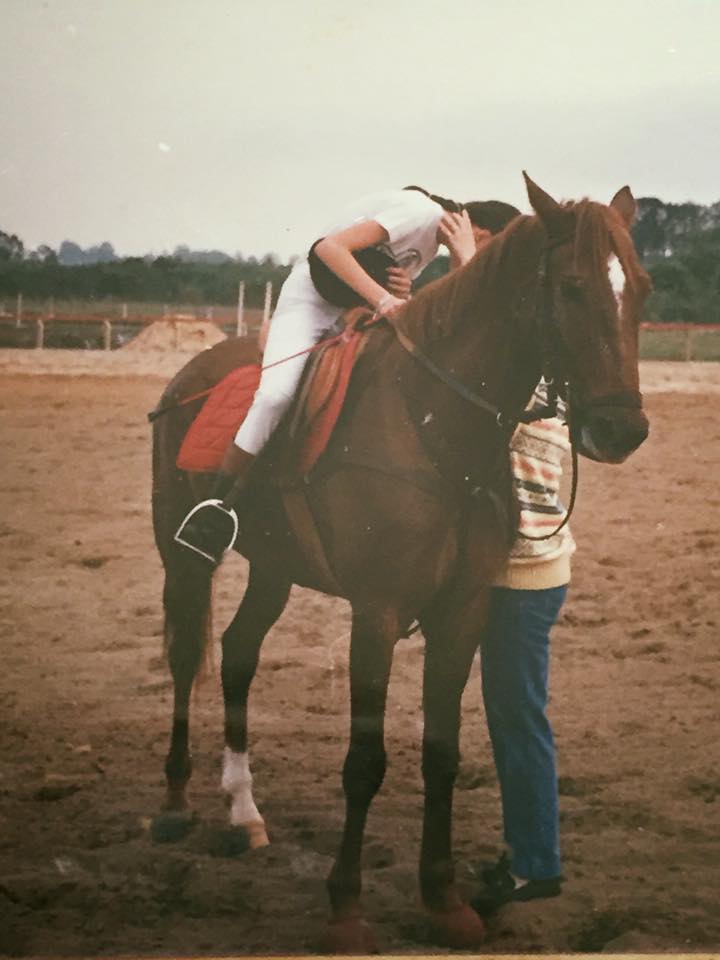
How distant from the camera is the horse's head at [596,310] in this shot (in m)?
2.18

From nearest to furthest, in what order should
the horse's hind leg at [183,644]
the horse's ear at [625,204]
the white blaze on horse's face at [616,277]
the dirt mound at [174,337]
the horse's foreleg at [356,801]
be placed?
1. the white blaze on horse's face at [616,277]
2. the horse's ear at [625,204]
3. the horse's foreleg at [356,801]
4. the horse's hind leg at [183,644]
5. the dirt mound at [174,337]

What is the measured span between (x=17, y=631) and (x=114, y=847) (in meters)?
0.58

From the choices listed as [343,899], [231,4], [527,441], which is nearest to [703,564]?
[527,441]

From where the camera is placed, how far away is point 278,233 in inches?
109

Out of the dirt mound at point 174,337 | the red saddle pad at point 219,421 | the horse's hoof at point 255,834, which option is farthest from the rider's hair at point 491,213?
the horse's hoof at point 255,834

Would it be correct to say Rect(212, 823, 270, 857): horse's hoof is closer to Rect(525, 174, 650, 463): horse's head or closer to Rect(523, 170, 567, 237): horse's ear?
Rect(525, 174, 650, 463): horse's head

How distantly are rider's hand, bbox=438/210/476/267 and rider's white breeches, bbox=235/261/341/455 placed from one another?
0.30 m

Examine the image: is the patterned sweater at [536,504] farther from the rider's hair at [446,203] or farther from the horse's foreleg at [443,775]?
the rider's hair at [446,203]

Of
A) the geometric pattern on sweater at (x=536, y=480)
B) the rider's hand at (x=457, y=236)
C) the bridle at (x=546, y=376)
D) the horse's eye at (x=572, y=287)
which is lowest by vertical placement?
the geometric pattern on sweater at (x=536, y=480)

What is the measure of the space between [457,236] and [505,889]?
60.6 inches

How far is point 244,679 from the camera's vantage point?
111 inches

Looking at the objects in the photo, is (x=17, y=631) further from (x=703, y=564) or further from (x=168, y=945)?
(x=703, y=564)

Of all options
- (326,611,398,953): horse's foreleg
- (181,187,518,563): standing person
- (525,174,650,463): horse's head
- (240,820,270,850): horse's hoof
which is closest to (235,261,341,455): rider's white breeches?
(181,187,518,563): standing person

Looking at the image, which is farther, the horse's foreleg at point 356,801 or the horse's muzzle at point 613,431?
the horse's foreleg at point 356,801
